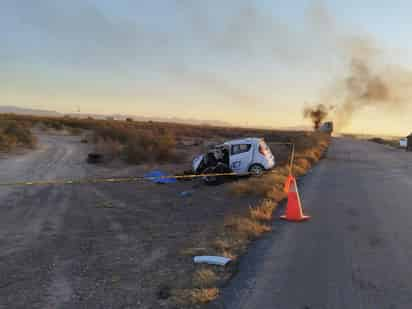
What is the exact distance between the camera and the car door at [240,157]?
1402 cm

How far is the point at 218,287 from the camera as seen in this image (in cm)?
453

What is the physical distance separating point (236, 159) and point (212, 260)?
8.93 m

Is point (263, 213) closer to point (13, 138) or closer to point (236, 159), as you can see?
point (236, 159)

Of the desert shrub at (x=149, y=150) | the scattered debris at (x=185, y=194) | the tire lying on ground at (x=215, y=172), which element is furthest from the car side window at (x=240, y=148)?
the desert shrub at (x=149, y=150)

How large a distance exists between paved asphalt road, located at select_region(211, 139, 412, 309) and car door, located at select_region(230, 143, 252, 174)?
4.57m

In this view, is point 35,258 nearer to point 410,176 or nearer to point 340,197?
point 340,197

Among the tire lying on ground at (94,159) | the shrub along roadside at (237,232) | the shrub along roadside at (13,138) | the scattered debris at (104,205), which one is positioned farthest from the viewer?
the shrub along roadside at (13,138)

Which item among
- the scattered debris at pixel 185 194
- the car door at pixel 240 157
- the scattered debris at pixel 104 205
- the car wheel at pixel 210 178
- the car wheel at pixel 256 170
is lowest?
the scattered debris at pixel 104 205

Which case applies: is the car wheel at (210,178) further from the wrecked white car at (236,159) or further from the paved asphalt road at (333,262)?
the paved asphalt road at (333,262)

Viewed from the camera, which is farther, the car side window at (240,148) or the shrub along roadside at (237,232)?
the car side window at (240,148)

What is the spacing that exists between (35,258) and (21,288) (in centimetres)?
121

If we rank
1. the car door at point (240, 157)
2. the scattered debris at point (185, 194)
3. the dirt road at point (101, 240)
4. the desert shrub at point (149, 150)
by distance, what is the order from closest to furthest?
the dirt road at point (101, 240), the scattered debris at point (185, 194), the car door at point (240, 157), the desert shrub at point (149, 150)

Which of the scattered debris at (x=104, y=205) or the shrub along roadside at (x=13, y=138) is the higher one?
the shrub along roadside at (x=13, y=138)

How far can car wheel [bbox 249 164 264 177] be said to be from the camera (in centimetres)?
1412
